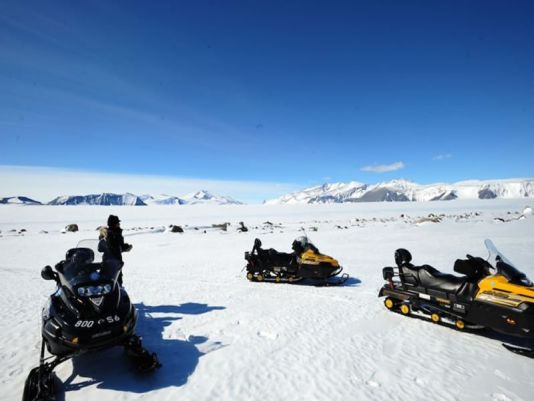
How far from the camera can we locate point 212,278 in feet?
37.5

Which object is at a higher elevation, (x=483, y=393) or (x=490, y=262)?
(x=490, y=262)

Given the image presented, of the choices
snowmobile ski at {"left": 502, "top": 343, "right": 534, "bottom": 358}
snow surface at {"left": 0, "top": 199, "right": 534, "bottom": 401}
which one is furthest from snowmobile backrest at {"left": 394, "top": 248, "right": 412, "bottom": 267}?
snowmobile ski at {"left": 502, "top": 343, "right": 534, "bottom": 358}

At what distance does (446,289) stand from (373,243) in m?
12.5

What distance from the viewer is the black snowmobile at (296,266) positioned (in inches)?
399

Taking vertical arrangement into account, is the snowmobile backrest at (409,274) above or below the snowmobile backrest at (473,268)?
below

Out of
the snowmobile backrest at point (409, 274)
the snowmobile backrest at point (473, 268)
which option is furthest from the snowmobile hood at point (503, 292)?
the snowmobile backrest at point (409, 274)

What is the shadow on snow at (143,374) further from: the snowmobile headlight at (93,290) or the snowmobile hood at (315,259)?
the snowmobile hood at (315,259)

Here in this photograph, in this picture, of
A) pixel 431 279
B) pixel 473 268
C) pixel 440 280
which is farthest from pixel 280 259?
pixel 473 268

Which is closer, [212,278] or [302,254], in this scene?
[302,254]

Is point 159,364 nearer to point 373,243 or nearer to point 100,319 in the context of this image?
point 100,319

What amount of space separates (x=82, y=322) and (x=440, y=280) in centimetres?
651

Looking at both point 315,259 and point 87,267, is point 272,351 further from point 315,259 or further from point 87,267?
point 315,259

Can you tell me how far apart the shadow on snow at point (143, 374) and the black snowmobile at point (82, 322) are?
0.66ft

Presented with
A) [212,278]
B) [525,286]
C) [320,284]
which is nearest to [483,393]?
[525,286]
